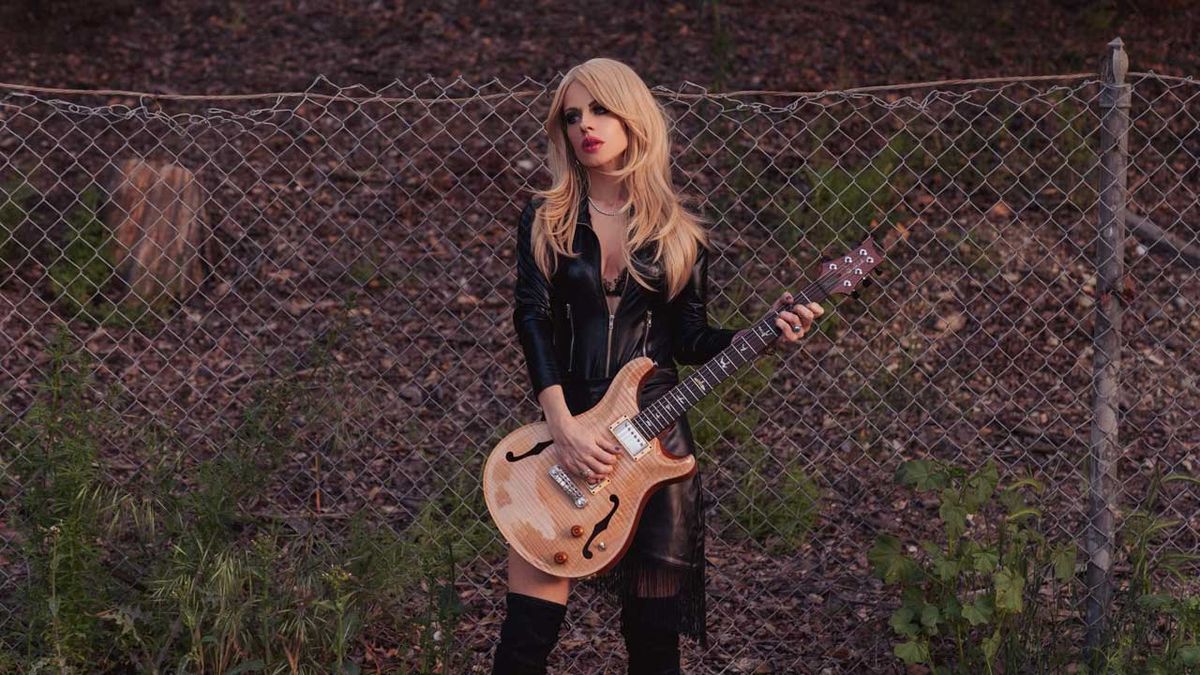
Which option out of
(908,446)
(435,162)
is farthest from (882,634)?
(435,162)

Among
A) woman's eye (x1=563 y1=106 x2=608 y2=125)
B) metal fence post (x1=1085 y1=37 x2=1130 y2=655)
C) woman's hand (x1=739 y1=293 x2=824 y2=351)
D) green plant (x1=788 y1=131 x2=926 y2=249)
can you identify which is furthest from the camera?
green plant (x1=788 y1=131 x2=926 y2=249)

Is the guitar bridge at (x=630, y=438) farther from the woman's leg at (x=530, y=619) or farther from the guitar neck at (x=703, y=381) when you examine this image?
the woman's leg at (x=530, y=619)

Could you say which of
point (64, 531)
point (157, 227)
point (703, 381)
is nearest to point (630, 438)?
point (703, 381)

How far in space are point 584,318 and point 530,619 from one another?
75cm

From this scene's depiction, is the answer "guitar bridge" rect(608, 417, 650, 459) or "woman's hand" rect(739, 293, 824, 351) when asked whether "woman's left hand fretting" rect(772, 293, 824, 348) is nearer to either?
"woman's hand" rect(739, 293, 824, 351)

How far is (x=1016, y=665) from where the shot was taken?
151 inches

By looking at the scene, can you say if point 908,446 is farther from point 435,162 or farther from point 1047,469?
point 435,162

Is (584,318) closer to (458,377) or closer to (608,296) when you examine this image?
(608,296)

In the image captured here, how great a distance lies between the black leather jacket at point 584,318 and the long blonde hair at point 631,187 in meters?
0.03

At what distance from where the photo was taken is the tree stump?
6055mm

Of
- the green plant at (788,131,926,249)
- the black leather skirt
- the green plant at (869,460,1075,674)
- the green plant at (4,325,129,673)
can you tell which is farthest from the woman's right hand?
the green plant at (788,131,926,249)

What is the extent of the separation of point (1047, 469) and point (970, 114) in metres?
2.68

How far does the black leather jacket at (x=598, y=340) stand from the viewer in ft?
10.8

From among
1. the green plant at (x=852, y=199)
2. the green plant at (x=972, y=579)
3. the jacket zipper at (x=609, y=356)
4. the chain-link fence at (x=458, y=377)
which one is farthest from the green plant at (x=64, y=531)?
the green plant at (x=852, y=199)
